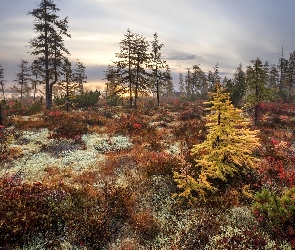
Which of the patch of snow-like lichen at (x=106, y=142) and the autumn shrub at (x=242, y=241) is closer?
the autumn shrub at (x=242, y=241)

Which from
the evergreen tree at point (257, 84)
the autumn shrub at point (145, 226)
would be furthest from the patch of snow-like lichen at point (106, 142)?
the evergreen tree at point (257, 84)

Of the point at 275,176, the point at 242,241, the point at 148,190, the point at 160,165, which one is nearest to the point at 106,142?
the point at 160,165

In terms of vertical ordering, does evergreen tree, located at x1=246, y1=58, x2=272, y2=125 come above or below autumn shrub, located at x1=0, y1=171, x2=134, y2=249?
above

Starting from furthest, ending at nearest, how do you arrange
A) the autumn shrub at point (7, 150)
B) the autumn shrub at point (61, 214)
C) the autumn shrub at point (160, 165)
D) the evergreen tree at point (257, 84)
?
the evergreen tree at point (257, 84) → the autumn shrub at point (7, 150) → the autumn shrub at point (160, 165) → the autumn shrub at point (61, 214)

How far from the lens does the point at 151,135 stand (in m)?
19.1

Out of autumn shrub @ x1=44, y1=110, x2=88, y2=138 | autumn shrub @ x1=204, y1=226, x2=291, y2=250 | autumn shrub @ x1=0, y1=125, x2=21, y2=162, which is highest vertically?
autumn shrub @ x1=44, y1=110, x2=88, y2=138

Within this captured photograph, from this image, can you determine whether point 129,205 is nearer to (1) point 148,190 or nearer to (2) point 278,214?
(1) point 148,190

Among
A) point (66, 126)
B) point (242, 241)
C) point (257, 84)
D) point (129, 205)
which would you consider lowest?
point (242, 241)

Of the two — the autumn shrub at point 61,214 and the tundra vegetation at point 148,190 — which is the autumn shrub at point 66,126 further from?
the autumn shrub at point 61,214

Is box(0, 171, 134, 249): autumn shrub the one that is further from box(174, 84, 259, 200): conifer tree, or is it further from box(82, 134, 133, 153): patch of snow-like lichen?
box(82, 134, 133, 153): patch of snow-like lichen

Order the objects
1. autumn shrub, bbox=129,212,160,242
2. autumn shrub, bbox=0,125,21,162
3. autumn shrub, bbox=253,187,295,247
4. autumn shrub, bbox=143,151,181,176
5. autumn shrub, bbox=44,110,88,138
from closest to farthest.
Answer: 1. autumn shrub, bbox=253,187,295,247
2. autumn shrub, bbox=129,212,160,242
3. autumn shrub, bbox=143,151,181,176
4. autumn shrub, bbox=0,125,21,162
5. autumn shrub, bbox=44,110,88,138

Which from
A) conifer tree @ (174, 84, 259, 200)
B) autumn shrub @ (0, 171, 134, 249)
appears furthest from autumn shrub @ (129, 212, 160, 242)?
conifer tree @ (174, 84, 259, 200)

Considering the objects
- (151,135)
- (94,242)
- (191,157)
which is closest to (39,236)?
(94,242)

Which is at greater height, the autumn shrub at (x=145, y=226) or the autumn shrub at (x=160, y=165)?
the autumn shrub at (x=160, y=165)
